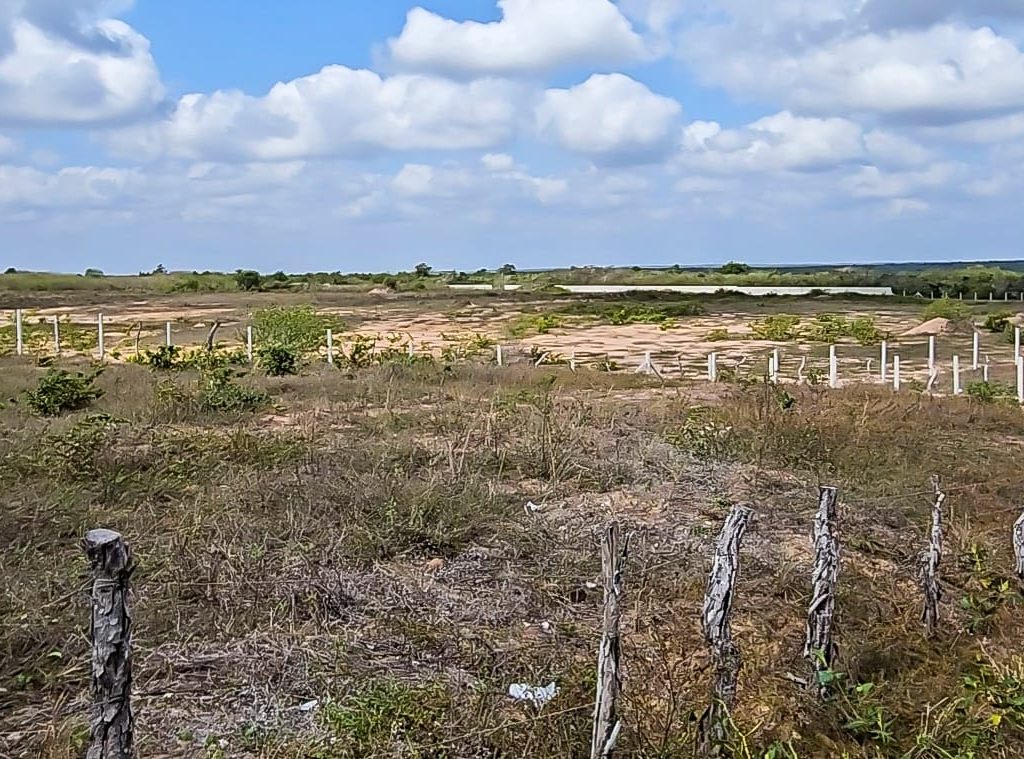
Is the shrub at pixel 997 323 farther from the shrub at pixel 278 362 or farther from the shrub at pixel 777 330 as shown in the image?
the shrub at pixel 278 362

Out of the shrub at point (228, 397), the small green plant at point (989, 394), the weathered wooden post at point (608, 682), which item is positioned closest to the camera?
the weathered wooden post at point (608, 682)

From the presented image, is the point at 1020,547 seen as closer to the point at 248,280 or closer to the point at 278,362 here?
the point at 278,362

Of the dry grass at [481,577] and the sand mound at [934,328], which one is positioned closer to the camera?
the dry grass at [481,577]

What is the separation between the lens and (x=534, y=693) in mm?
3520

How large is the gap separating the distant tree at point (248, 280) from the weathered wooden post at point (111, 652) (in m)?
63.7

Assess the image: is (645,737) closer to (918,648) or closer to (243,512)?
(918,648)

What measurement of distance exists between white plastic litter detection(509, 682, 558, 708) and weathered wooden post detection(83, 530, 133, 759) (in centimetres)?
153

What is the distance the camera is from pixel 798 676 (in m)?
3.58

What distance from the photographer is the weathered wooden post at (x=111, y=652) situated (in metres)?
2.27

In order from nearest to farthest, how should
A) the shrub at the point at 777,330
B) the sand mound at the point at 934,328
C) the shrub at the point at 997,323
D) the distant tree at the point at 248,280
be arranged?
the shrub at the point at 777,330, the sand mound at the point at 934,328, the shrub at the point at 997,323, the distant tree at the point at 248,280

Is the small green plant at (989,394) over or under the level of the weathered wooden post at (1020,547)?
under

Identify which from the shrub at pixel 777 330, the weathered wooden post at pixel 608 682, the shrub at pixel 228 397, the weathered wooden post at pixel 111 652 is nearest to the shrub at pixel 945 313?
the shrub at pixel 777 330

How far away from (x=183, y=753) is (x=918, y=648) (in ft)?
9.42

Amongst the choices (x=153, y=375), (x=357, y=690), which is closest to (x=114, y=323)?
(x=153, y=375)
